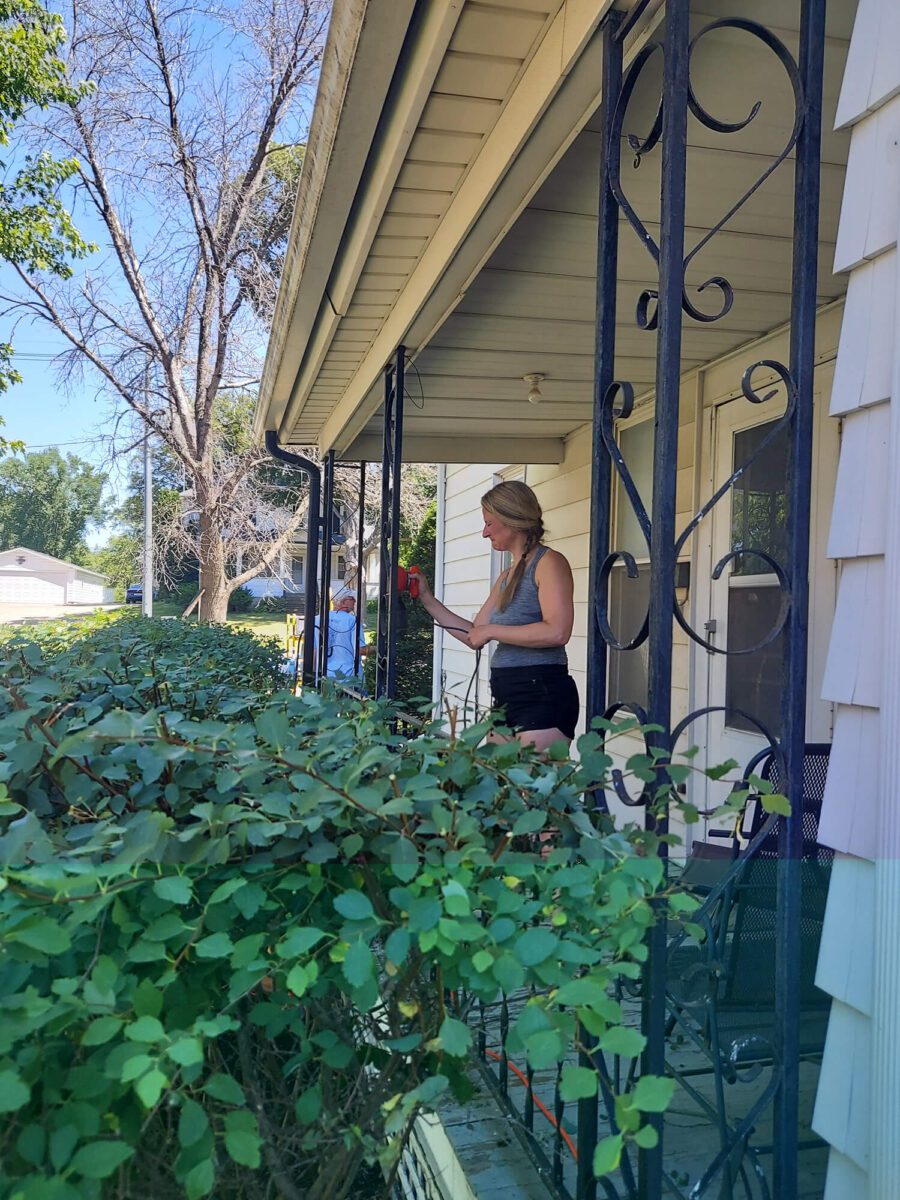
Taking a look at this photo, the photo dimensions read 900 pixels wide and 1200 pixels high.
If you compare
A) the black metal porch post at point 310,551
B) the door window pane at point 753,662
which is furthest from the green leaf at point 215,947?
the black metal porch post at point 310,551

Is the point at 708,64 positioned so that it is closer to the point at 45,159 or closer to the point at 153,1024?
the point at 153,1024

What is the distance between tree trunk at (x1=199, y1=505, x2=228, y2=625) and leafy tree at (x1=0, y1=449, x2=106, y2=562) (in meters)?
52.1

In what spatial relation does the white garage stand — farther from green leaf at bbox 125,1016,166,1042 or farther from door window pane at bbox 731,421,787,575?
green leaf at bbox 125,1016,166,1042

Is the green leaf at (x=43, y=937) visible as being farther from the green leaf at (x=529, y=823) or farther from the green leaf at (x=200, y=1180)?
the green leaf at (x=529, y=823)

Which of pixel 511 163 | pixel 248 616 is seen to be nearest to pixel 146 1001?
Answer: pixel 511 163

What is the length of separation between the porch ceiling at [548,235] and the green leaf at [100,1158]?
77.2 inches

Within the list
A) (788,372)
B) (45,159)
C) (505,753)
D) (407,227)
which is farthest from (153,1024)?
(45,159)

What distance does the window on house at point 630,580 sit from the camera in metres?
4.79

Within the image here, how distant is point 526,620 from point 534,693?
27cm

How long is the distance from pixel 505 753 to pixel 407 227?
2199 mm

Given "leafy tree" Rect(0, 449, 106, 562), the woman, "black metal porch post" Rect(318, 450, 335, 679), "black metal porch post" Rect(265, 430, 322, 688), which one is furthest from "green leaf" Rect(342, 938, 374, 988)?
"leafy tree" Rect(0, 449, 106, 562)

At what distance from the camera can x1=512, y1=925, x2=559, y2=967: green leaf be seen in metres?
0.91

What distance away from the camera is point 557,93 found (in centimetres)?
196

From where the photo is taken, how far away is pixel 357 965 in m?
0.89
